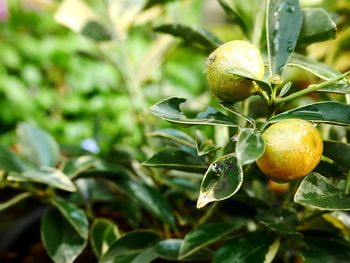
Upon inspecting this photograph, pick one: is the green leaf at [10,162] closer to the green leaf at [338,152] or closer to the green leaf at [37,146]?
the green leaf at [37,146]

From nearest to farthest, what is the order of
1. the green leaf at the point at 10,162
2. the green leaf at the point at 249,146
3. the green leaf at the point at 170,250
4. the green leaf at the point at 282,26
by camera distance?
1. the green leaf at the point at 249,146
2. the green leaf at the point at 282,26
3. the green leaf at the point at 170,250
4. the green leaf at the point at 10,162

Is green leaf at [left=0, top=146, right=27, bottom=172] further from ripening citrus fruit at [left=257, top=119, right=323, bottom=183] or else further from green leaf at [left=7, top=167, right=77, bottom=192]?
ripening citrus fruit at [left=257, top=119, right=323, bottom=183]

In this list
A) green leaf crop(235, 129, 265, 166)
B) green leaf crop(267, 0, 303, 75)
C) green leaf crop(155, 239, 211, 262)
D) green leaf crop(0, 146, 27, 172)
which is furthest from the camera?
green leaf crop(0, 146, 27, 172)

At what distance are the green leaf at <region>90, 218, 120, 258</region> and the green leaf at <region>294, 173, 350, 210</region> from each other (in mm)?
304

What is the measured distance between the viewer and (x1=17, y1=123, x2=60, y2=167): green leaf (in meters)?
0.77

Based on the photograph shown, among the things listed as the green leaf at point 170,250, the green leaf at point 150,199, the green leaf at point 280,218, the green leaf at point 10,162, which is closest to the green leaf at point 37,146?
the green leaf at point 10,162

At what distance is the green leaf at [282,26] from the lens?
49cm

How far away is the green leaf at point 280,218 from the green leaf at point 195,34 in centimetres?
20

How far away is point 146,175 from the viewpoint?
0.76m

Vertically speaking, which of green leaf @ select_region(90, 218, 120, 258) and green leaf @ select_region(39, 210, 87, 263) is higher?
green leaf @ select_region(39, 210, 87, 263)

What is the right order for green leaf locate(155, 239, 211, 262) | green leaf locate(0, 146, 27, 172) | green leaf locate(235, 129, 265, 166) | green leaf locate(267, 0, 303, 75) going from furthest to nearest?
1. green leaf locate(0, 146, 27, 172)
2. green leaf locate(155, 239, 211, 262)
3. green leaf locate(267, 0, 303, 75)
4. green leaf locate(235, 129, 265, 166)

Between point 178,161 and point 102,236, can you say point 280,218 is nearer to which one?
point 178,161

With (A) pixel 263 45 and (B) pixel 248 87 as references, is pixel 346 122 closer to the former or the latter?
(B) pixel 248 87

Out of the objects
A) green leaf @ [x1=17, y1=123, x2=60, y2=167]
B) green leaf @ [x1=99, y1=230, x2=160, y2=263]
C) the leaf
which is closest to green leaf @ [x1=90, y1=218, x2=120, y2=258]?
green leaf @ [x1=99, y1=230, x2=160, y2=263]
